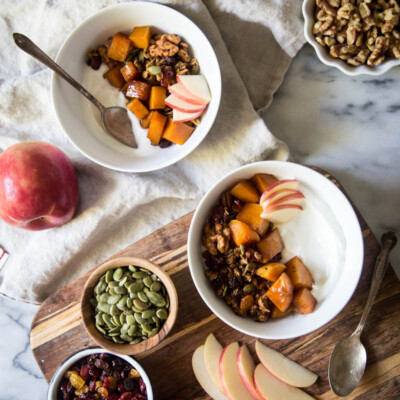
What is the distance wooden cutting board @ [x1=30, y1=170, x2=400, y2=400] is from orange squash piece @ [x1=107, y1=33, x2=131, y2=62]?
0.64 meters

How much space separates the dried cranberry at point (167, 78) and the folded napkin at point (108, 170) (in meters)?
0.19

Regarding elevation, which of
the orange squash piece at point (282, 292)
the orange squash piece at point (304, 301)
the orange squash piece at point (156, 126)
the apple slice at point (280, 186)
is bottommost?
the orange squash piece at point (304, 301)

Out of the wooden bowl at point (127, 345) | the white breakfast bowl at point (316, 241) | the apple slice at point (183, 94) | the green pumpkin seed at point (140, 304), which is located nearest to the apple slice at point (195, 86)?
the apple slice at point (183, 94)

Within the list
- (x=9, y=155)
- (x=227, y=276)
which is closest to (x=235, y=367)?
(x=227, y=276)

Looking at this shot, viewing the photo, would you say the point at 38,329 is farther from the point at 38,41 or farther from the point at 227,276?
the point at 38,41

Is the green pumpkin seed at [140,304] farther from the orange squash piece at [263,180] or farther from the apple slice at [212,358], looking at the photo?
the orange squash piece at [263,180]

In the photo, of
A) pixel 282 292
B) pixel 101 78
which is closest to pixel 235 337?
pixel 282 292

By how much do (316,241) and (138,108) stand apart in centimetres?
78

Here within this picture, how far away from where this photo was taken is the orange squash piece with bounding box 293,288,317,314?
149 centimetres

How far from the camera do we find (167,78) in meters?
1.65

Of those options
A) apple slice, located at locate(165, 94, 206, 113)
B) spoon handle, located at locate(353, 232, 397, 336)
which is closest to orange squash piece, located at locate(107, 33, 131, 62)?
apple slice, located at locate(165, 94, 206, 113)

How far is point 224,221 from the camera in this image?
1.56 metres

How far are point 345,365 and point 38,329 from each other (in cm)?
109

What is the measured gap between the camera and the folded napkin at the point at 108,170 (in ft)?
5.50
